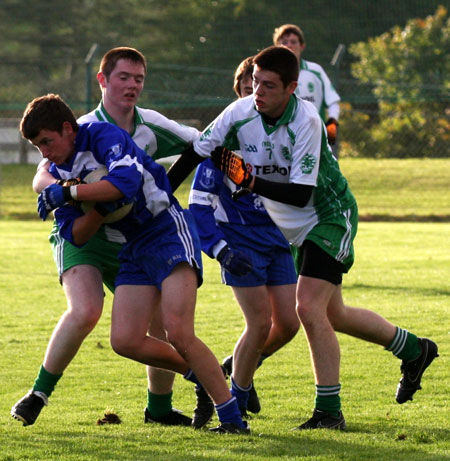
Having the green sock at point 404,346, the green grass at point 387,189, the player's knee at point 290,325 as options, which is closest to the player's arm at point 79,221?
the player's knee at point 290,325

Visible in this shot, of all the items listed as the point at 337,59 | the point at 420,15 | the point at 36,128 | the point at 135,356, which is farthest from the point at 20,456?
the point at 420,15

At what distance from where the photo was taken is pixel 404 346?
557 centimetres

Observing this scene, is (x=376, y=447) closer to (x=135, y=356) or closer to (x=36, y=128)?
(x=135, y=356)

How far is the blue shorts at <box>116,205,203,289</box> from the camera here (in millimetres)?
4844

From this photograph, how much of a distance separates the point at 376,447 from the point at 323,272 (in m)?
0.93

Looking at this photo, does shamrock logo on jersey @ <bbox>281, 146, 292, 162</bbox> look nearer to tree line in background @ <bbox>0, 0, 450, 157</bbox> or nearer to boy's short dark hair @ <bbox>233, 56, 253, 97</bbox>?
boy's short dark hair @ <bbox>233, 56, 253, 97</bbox>

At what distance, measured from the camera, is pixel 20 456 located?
441 centimetres

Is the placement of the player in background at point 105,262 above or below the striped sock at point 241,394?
above

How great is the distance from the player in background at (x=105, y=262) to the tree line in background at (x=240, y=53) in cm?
1263

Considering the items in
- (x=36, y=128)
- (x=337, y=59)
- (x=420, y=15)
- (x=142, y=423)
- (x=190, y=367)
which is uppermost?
(x=420, y=15)

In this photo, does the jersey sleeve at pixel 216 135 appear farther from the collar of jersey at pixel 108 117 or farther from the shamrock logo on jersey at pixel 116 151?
the shamrock logo on jersey at pixel 116 151

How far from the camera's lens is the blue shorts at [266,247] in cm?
552

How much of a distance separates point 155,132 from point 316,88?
4922 millimetres

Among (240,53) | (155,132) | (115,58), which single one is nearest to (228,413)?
(155,132)
